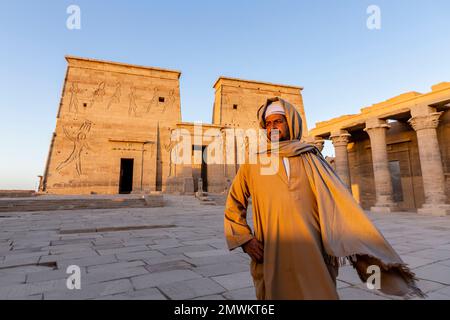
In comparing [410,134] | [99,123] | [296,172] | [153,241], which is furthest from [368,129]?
[99,123]

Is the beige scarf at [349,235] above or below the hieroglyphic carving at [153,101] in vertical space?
below

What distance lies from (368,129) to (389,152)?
3.56m

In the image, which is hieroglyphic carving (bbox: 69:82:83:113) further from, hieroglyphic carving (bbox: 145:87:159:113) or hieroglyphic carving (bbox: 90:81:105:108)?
hieroglyphic carving (bbox: 145:87:159:113)

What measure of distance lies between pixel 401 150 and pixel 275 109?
1670cm

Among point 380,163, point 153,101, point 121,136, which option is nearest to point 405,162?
point 380,163

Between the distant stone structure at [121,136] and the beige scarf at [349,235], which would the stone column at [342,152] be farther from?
the beige scarf at [349,235]

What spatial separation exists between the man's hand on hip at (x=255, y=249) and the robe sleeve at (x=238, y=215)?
0.03 meters

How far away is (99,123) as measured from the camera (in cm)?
2089

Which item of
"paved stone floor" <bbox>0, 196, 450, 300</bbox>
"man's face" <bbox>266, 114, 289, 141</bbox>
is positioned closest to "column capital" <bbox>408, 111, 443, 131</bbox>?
"paved stone floor" <bbox>0, 196, 450, 300</bbox>

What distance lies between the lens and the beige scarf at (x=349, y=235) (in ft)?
4.70

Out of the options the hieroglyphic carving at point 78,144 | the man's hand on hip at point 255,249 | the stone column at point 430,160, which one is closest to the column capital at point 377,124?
the stone column at point 430,160

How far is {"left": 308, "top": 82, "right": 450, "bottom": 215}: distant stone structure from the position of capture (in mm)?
11109

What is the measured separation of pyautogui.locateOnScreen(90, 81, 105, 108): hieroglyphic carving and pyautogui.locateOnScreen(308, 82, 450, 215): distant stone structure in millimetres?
17906
